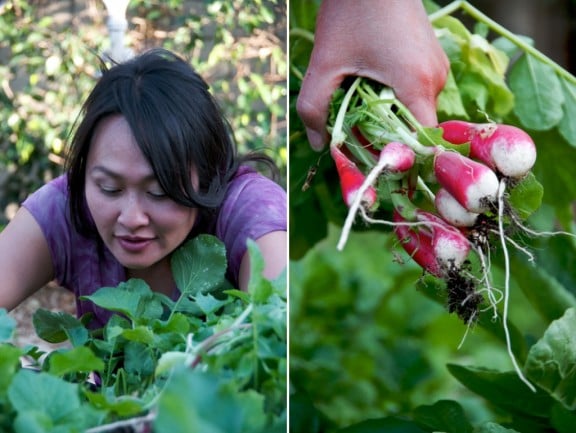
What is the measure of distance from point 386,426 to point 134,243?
1.45 feet

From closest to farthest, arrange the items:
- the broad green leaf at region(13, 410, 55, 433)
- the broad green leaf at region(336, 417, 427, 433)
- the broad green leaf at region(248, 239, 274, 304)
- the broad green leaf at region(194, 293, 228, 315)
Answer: the broad green leaf at region(13, 410, 55, 433)
the broad green leaf at region(248, 239, 274, 304)
the broad green leaf at region(194, 293, 228, 315)
the broad green leaf at region(336, 417, 427, 433)

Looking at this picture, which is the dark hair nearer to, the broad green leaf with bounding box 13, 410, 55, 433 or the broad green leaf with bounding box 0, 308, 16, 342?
the broad green leaf with bounding box 0, 308, 16, 342

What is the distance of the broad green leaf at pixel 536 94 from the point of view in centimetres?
143

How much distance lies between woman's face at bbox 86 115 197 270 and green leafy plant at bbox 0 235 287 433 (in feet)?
0.11

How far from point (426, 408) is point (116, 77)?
53 centimetres

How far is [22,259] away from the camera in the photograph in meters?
1.17

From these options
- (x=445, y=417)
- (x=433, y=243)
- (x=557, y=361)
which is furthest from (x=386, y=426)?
(x=433, y=243)

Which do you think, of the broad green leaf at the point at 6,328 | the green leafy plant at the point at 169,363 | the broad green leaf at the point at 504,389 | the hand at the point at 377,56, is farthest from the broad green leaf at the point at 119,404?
the broad green leaf at the point at 504,389

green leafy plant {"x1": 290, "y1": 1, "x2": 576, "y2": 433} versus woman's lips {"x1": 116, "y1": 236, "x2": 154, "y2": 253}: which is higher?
woman's lips {"x1": 116, "y1": 236, "x2": 154, "y2": 253}

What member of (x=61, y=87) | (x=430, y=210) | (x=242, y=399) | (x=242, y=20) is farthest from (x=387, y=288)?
(x=242, y=399)

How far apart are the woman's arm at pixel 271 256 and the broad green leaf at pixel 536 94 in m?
0.55

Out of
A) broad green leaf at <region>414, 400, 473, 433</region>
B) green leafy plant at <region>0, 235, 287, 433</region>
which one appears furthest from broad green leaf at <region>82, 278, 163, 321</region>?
broad green leaf at <region>414, 400, 473, 433</region>

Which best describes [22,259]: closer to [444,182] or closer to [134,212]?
[134,212]

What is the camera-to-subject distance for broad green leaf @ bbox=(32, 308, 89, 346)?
104 cm
